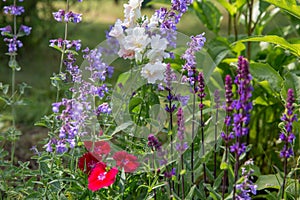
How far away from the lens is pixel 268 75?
9.47 feet

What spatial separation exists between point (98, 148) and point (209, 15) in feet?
5.11

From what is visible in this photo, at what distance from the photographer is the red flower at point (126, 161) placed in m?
2.21

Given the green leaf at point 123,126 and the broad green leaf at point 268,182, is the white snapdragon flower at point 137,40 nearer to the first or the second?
the green leaf at point 123,126

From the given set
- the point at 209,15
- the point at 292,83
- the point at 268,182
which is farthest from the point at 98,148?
the point at 209,15

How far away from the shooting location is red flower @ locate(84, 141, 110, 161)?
2.25 meters

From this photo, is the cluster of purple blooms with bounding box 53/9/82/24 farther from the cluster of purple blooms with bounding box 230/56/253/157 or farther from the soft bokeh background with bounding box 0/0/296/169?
the soft bokeh background with bounding box 0/0/296/169

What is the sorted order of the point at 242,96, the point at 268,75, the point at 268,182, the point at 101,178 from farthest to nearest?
1. the point at 268,75
2. the point at 268,182
3. the point at 101,178
4. the point at 242,96

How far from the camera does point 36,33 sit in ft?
20.7

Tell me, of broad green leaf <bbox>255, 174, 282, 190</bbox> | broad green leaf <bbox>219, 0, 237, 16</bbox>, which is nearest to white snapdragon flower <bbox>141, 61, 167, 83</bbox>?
broad green leaf <bbox>255, 174, 282, 190</bbox>

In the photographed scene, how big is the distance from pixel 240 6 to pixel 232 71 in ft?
1.13

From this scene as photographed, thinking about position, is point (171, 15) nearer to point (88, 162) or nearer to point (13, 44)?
point (88, 162)

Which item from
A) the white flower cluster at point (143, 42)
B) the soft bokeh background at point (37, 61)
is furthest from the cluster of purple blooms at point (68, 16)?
the soft bokeh background at point (37, 61)

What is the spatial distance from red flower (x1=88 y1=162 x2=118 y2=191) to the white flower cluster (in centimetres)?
34

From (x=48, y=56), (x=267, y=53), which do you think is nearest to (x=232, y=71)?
(x=267, y=53)
